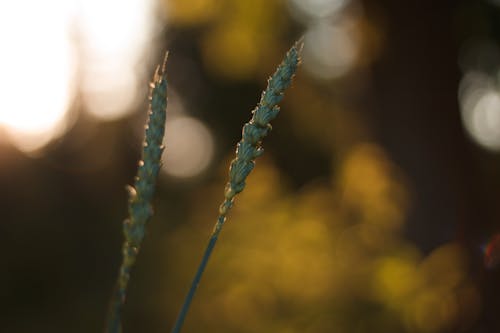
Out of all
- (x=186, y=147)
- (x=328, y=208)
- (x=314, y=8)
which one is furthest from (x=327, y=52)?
(x=186, y=147)

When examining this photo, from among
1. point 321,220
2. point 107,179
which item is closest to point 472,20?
point 321,220

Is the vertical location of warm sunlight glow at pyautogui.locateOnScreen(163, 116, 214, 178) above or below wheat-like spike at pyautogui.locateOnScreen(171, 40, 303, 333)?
above

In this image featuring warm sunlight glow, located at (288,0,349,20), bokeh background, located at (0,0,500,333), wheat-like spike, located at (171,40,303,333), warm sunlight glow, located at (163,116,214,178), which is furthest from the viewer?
warm sunlight glow, located at (163,116,214,178)

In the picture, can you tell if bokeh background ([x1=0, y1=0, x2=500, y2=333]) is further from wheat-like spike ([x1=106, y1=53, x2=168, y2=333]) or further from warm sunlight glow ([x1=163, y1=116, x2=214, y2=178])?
wheat-like spike ([x1=106, y1=53, x2=168, y2=333])

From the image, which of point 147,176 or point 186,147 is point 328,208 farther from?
point 186,147

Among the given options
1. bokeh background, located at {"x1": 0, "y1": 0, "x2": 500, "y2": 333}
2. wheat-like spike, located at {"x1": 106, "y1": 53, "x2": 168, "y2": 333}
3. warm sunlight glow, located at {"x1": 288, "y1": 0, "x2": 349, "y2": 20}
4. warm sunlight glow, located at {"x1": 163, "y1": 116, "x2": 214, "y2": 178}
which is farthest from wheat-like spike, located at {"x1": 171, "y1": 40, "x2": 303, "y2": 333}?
warm sunlight glow, located at {"x1": 163, "y1": 116, "x2": 214, "y2": 178}

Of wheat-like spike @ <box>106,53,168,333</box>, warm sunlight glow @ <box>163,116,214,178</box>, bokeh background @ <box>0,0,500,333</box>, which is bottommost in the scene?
wheat-like spike @ <box>106,53,168,333</box>

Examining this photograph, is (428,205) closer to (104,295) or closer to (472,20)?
(472,20)
